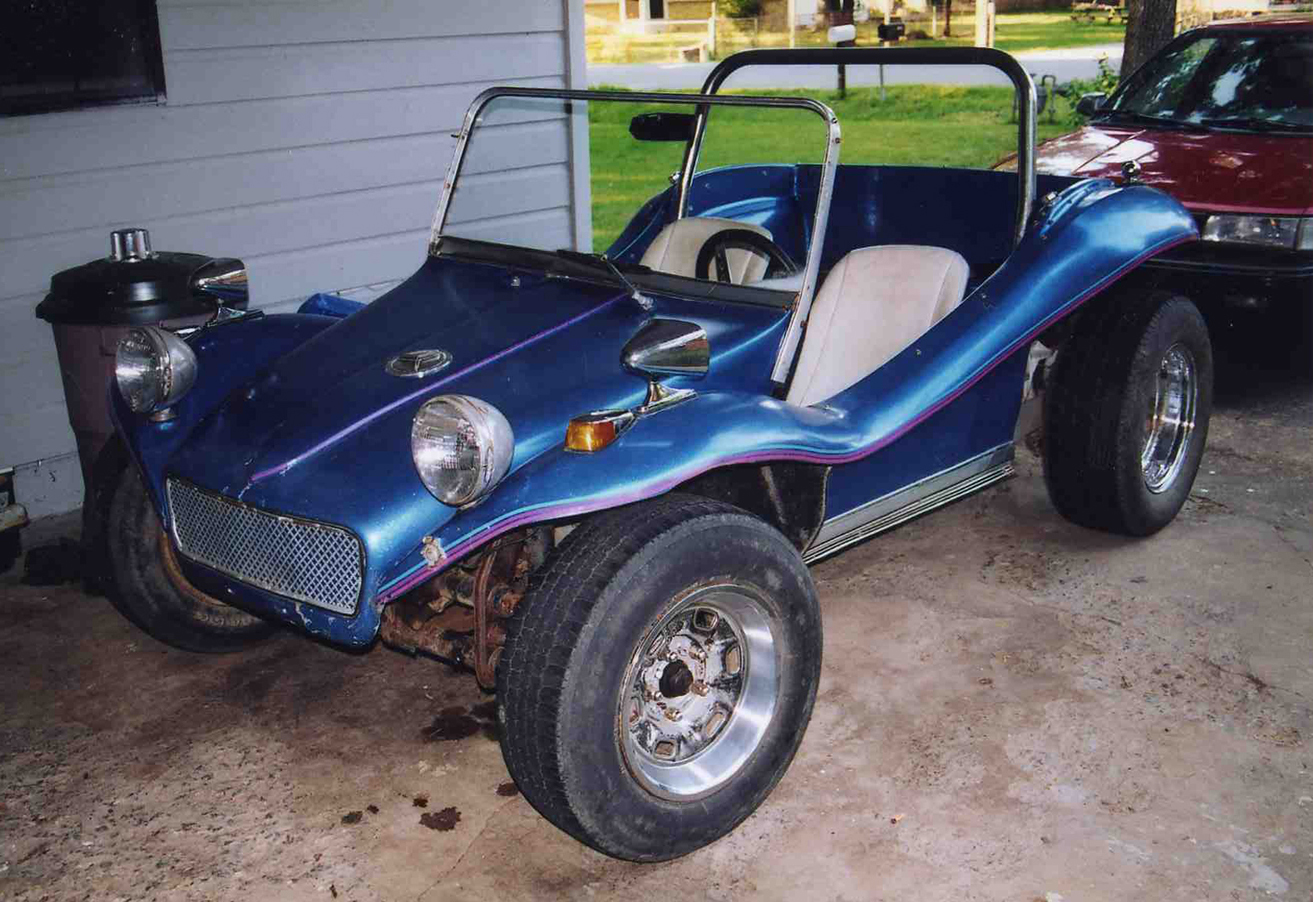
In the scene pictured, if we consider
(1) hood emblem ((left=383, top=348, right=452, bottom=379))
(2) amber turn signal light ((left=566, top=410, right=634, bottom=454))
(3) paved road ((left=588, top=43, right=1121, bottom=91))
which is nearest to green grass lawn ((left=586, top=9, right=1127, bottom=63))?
(3) paved road ((left=588, top=43, right=1121, bottom=91))

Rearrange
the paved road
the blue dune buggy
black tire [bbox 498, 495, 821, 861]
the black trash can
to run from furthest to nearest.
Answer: the paved road
the black trash can
the blue dune buggy
black tire [bbox 498, 495, 821, 861]

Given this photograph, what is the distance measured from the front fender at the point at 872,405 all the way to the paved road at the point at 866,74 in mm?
13256

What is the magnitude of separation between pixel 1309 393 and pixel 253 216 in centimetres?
470

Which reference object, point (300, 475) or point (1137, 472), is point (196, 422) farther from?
point (1137, 472)

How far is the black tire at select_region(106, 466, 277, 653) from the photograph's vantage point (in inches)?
149

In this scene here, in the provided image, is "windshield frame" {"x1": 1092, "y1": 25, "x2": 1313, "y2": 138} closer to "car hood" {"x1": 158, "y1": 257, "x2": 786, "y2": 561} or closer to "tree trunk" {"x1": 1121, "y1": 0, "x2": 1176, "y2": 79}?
"tree trunk" {"x1": 1121, "y1": 0, "x2": 1176, "y2": 79}

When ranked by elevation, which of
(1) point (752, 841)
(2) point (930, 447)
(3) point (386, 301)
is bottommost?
(1) point (752, 841)

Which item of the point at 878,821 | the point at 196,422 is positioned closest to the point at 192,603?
the point at 196,422

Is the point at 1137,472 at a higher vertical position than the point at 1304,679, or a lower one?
higher

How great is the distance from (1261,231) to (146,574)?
4.73m

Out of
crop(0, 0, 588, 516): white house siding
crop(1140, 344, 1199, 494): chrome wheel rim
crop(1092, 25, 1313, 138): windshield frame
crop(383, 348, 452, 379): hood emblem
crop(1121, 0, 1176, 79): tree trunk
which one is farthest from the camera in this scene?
crop(1121, 0, 1176, 79): tree trunk

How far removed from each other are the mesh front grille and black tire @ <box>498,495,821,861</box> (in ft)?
1.44

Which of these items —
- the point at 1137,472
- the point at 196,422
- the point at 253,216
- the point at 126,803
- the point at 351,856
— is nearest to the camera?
the point at 351,856

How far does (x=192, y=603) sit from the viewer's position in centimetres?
386
